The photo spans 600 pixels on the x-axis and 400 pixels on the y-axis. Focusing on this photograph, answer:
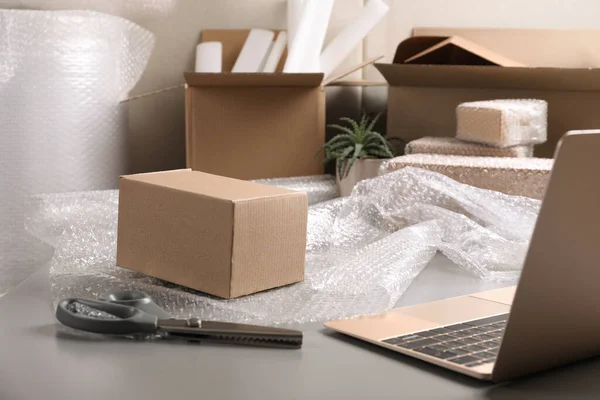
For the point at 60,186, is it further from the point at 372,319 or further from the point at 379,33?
the point at 372,319

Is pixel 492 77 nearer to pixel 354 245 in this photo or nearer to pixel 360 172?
pixel 360 172

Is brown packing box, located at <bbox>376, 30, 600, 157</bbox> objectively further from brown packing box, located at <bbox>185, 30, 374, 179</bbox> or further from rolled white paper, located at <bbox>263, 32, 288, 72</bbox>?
rolled white paper, located at <bbox>263, 32, 288, 72</bbox>

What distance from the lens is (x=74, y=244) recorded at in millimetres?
1088

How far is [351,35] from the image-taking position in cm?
192

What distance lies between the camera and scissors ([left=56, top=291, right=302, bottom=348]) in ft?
2.36

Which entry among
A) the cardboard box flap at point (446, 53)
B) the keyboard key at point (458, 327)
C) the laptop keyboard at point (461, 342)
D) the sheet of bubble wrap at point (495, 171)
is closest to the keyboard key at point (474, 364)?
the laptop keyboard at point (461, 342)

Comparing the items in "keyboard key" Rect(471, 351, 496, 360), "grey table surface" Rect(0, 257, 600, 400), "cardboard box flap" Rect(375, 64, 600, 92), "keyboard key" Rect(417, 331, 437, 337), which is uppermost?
"cardboard box flap" Rect(375, 64, 600, 92)

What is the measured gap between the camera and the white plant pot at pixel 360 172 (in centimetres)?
158

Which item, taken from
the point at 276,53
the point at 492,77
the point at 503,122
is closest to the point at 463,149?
the point at 503,122

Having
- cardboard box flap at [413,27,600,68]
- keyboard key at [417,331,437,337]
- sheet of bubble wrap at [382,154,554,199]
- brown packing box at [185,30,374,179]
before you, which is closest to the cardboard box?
keyboard key at [417,331,437,337]

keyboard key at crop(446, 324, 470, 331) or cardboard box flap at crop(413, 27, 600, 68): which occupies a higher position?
cardboard box flap at crop(413, 27, 600, 68)

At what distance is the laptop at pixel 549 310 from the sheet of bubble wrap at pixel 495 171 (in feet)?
1.95

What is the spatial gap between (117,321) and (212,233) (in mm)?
169

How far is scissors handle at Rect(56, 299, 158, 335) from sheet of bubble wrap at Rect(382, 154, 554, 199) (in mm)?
747
